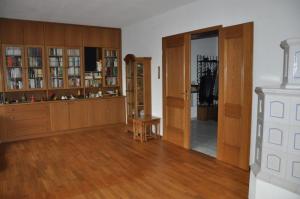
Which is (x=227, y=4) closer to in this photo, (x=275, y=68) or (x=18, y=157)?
(x=275, y=68)

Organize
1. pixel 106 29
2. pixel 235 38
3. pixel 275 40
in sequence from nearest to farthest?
pixel 275 40 < pixel 235 38 < pixel 106 29

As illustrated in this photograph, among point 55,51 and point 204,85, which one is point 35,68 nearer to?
point 55,51

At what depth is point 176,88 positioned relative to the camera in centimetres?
475

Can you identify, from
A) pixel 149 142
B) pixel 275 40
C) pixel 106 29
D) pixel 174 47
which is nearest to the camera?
pixel 275 40

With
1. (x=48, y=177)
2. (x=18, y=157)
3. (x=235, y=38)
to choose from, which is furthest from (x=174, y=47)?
(x=18, y=157)

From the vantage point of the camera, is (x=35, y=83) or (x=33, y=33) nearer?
(x=33, y=33)

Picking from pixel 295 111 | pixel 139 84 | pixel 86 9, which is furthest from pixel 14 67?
pixel 295 111

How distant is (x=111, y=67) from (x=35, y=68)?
1895mm

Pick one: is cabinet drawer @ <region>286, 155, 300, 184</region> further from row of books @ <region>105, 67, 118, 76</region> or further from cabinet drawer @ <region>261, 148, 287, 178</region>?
row of books @ <region>105, 67, 118, 76</region>

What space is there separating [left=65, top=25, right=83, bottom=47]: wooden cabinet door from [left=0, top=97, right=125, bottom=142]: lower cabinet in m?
1.44

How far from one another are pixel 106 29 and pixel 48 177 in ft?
13.8

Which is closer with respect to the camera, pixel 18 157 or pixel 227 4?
pixel 227 4

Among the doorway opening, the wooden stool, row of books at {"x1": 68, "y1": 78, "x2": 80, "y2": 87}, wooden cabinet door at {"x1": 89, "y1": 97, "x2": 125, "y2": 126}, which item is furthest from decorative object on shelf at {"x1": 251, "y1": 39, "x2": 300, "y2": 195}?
row of books at {"x1": 68, "y1": 78, "x2": 80, "y2": 87}

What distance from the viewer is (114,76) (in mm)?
6711
